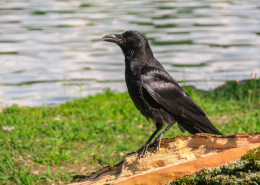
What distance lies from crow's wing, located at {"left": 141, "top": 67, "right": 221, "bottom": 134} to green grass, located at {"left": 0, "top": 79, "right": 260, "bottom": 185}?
1656mm

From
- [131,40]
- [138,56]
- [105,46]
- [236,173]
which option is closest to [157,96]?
[138,56]

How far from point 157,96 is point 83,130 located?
2.60m

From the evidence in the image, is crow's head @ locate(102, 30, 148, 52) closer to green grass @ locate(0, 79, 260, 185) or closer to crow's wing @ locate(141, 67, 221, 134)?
crow's wing @ locate(141, 67, 221, 134)

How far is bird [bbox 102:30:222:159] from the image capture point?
3.94 m

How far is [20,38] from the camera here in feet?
48.3

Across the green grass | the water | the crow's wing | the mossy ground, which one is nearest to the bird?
the crow's wing

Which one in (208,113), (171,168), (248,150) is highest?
(248,150)

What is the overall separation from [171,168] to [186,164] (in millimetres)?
134

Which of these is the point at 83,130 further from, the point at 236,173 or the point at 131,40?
the point at 236,173

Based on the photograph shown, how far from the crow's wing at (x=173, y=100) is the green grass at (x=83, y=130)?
5.43 feet

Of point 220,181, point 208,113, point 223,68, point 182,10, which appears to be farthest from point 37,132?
point 182,10

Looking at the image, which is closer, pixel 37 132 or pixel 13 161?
pixel 13 161

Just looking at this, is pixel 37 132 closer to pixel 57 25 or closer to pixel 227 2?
pixel 57 25

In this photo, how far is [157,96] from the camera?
3.95 m
